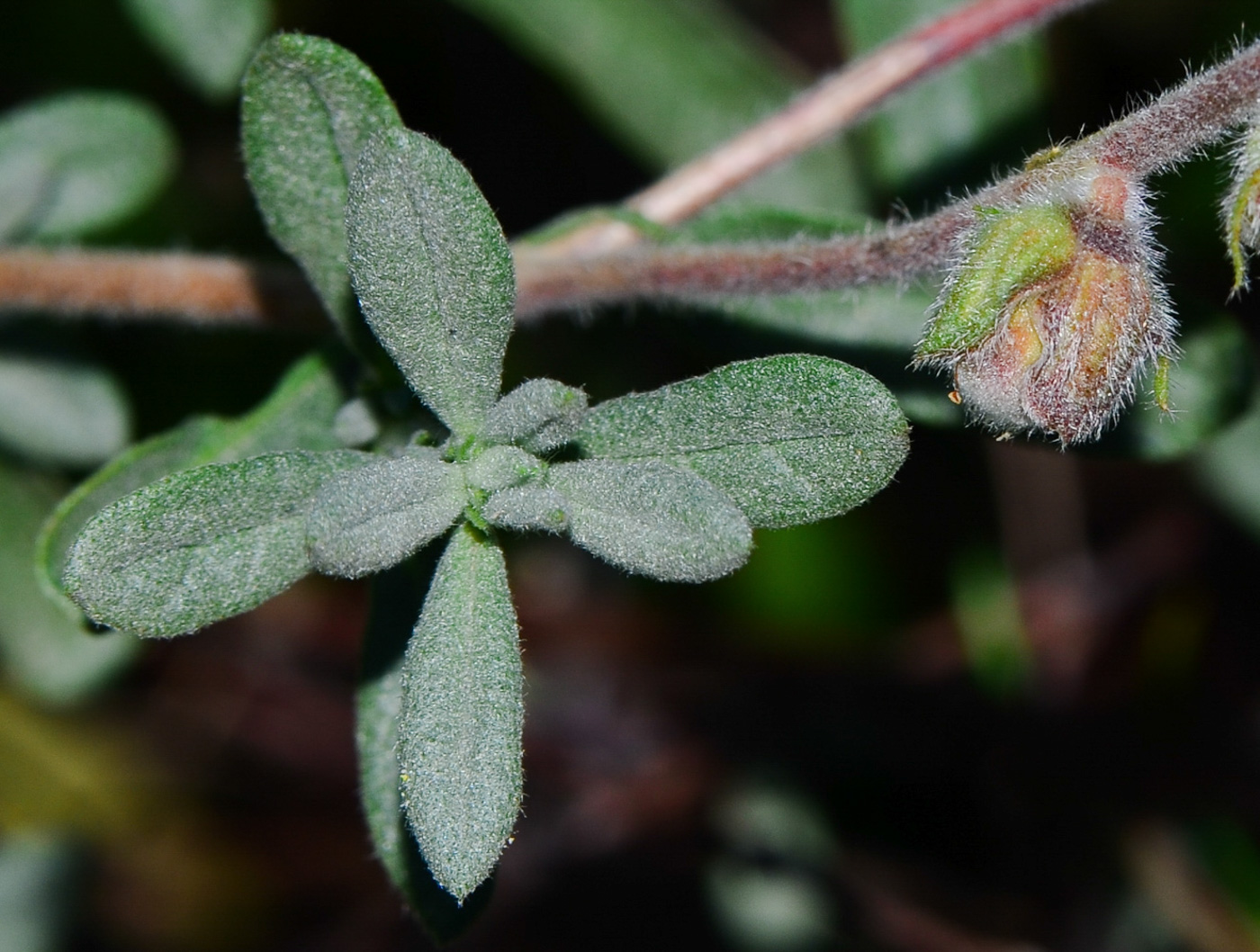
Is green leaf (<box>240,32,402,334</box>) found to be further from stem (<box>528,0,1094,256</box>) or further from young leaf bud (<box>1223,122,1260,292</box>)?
young leaf bud (<box>1223,122,1260,292</box>)

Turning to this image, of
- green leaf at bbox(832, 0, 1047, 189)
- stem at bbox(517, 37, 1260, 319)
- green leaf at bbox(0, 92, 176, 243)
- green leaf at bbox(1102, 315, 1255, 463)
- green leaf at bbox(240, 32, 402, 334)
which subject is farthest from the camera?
green leaf at bbox(832, 0, 1047, 189)

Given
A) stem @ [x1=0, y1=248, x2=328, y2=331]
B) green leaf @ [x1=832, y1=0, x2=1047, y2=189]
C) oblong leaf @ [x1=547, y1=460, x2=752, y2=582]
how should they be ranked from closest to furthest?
oblong leaf @ [x1=547, y1=460, x2=752, y2=582], stem @ [x1=0, y1=248, x2=328, y2=331], green leaf @ [x1=832, y1=0, x2=1047, y2=189]

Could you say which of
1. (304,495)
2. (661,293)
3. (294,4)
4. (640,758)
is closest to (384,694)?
(304,495)

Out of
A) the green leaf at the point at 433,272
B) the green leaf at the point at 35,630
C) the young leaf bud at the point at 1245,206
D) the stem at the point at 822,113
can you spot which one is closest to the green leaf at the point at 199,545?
the green leaf at the point at 433,272

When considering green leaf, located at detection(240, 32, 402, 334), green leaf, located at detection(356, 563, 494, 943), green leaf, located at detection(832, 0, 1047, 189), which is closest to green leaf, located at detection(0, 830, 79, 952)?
green leaf, located at detection(356, 563, 494, 943)

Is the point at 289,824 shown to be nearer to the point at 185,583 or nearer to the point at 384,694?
the point at 384,694

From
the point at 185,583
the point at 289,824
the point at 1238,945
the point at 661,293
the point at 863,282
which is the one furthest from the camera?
the point at 289,824
